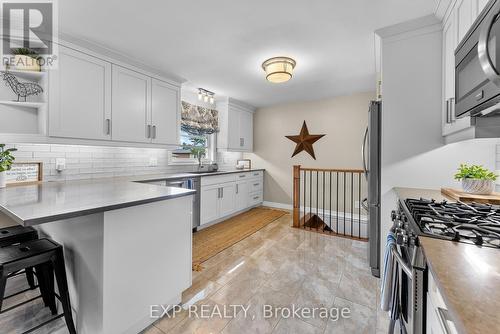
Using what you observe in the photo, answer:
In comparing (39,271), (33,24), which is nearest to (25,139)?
(33,24)

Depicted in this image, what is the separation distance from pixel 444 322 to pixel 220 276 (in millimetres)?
1899

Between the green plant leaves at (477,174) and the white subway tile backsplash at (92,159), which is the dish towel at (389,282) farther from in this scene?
the white subway tile backsplash at (92,159)

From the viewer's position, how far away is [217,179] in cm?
368

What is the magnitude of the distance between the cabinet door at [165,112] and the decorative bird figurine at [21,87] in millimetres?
1150

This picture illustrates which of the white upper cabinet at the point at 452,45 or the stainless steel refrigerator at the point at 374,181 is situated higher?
the white upper cabinet at the point at 452,45

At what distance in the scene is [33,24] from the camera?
74.2 inches

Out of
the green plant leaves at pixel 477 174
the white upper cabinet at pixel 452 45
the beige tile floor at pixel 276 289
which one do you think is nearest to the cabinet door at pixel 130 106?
the beige tile floor at pixel 276 289

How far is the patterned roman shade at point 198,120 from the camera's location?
3824mm

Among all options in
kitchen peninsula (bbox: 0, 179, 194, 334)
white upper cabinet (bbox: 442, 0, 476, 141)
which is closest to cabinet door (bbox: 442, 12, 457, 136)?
white upper cabinet (bbox: 442, 0, 476, 141)

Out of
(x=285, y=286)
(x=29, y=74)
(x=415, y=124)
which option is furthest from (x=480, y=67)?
(x=29, y=74)

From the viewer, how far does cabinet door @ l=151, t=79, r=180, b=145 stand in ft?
9.75

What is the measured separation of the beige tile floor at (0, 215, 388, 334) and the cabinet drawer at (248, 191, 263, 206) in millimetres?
1628

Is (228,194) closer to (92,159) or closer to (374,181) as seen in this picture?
(92,159)

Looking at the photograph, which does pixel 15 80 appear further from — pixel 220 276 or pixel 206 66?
pixel 220 276
